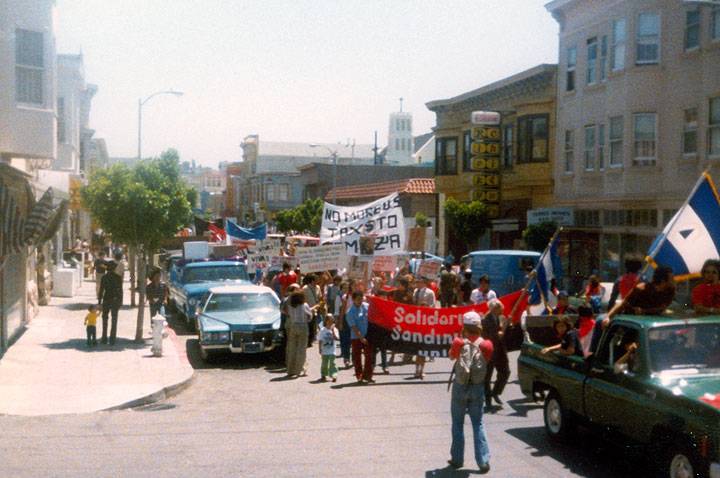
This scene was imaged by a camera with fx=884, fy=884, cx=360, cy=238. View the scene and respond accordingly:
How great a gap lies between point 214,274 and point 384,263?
5.59m

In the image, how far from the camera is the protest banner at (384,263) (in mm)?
20844

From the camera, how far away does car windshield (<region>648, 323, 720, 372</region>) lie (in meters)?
8.73

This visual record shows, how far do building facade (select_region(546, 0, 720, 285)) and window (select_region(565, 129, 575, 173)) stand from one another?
4cm

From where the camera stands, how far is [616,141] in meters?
29.3

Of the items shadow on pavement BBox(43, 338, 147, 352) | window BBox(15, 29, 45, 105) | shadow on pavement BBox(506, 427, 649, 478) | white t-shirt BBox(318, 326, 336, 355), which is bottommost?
shadow on pavement BBox(43, 338, 147, 352)

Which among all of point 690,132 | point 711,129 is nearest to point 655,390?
point 711,129

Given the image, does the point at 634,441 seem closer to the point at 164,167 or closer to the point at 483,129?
the point at 164,167

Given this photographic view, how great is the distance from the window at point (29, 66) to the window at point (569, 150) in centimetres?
2003

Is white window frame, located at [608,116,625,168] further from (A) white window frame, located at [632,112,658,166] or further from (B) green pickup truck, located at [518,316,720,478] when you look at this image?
(B) green pickup truck, located at [518,316,720,478]

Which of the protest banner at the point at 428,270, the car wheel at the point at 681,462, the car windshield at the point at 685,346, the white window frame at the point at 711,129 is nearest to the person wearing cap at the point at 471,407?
the car windshield at the point at 685,346

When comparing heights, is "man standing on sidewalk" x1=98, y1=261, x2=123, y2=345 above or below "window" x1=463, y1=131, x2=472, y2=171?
below

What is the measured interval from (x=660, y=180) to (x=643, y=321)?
19553 mm

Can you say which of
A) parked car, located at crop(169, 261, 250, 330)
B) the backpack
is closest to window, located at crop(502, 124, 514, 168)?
parked car, located at crop(169, 261, 250, 330)

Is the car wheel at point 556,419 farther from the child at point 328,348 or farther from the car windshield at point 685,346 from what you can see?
the child at point 328,348
